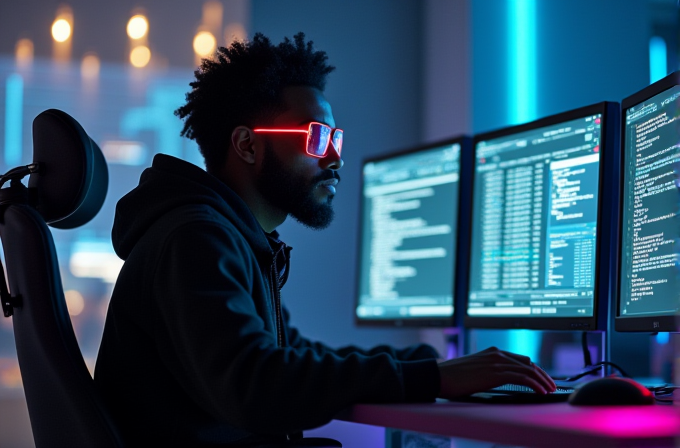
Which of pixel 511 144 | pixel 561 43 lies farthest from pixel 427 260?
pixel 561 43

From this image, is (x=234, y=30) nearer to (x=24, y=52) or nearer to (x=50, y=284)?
(x=24, y=52)

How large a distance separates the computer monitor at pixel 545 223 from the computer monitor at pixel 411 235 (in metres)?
0.15

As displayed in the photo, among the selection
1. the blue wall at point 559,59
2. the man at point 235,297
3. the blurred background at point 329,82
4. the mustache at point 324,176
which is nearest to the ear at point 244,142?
the man at point 235,297

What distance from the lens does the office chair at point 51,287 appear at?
1163mm

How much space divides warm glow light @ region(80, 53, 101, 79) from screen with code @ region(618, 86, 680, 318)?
1.89 m

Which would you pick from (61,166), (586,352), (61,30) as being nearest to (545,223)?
(586,352)

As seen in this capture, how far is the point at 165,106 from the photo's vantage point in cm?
284

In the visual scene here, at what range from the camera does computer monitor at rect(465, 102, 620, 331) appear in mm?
1635

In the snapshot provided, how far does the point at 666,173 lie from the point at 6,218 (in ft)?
3.70

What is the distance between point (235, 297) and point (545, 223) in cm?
87

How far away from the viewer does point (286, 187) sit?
161 centimetres

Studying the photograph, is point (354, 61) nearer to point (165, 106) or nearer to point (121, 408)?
point (165, 106)

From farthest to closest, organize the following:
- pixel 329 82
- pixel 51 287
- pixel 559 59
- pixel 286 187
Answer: pixel 329 82, pixel 559 59, pixel 286 187, pixel 51 287

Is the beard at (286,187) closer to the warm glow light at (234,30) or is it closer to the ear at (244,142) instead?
the ear at (244,142)
